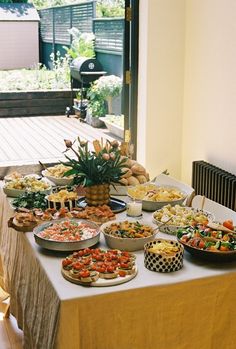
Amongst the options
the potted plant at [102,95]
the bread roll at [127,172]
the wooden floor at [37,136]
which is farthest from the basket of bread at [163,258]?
the wooden floor at [37,136]

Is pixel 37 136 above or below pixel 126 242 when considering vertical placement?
below

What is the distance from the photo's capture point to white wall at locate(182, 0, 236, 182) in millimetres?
4281

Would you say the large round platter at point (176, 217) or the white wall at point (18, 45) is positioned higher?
the white wall at point (18, 45)

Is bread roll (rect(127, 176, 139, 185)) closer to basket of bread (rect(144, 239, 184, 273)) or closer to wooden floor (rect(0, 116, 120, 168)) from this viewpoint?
basket of bread (rect(144, 239, 184, 273))

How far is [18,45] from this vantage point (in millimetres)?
6016

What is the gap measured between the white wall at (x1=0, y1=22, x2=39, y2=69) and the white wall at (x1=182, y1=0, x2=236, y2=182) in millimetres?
1930

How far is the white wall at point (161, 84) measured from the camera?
194 inches

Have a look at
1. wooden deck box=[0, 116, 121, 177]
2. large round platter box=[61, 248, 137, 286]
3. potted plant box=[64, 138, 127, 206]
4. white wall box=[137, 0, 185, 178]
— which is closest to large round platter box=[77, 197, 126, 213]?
potted plant box=[64, 138, 127, 206]

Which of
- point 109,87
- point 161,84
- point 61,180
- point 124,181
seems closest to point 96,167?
point 124,181

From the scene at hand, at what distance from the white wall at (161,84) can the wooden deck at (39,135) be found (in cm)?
79

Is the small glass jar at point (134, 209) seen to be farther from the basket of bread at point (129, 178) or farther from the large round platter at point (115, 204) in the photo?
the basket of bread at point (129, 178)

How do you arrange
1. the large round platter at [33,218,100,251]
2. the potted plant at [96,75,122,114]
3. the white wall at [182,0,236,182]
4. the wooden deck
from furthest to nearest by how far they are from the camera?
the wooden deck
the potted plant at [96,75,122,114]
the white wall at [182,0,236,182]
the large round platter at [33,218,100,251]

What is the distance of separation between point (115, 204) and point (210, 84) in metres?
2.05

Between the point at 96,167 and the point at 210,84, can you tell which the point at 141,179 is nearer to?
the point at 96,167
